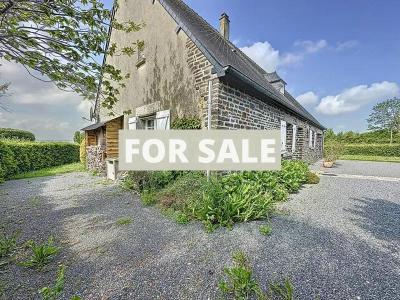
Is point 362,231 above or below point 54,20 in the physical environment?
below

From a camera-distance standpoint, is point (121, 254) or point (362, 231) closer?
point (121, 254)

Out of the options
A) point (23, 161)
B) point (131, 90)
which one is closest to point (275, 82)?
point (131, 90)

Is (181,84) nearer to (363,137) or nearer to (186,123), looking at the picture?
(186,123)

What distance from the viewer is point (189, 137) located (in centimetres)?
622

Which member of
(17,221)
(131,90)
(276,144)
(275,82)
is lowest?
(17,221)

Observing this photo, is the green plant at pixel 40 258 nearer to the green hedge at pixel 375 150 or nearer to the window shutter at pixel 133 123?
the window shutter at pixel 133 123

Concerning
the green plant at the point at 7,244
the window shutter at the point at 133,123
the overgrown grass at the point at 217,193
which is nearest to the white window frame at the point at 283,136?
the overgrown grass at the point at 217,193

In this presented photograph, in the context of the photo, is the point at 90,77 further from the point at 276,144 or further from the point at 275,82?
the point at 275,82

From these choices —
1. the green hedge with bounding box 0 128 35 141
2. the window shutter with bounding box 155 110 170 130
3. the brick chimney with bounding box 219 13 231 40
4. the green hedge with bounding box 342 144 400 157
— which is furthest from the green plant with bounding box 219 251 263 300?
the green hedge with bounding box 0 128 35 141

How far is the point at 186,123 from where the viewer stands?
6.36 metres

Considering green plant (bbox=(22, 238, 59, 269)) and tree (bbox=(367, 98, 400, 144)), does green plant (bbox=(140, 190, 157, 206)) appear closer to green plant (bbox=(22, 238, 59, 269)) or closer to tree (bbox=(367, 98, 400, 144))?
green plant (bbox=(22, 238, 59, 269))

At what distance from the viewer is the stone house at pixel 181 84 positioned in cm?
582

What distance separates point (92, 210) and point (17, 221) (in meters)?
1.29

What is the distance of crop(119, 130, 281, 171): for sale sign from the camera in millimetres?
5926
